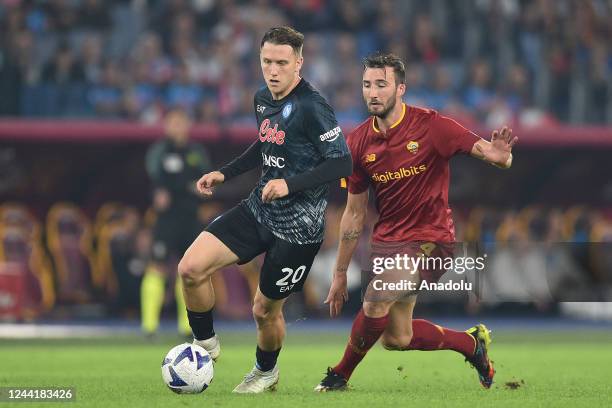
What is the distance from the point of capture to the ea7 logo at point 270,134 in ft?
26.7

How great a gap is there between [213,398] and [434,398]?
1403 millimetres

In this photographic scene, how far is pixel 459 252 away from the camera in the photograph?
920cm

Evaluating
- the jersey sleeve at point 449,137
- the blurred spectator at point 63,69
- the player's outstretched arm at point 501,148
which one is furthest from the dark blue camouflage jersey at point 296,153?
the blurred spectator at point 63,69

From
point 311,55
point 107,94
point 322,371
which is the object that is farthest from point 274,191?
point 311,55

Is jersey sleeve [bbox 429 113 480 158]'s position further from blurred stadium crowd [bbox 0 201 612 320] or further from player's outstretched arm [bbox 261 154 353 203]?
blurred stadium crowd [bbox 0 201 612 320]

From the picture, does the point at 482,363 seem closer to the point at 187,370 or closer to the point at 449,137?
the point at 449,137

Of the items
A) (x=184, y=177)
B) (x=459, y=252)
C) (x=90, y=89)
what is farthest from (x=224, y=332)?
(x=459, y=252)

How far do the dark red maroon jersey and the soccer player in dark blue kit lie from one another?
16.9 inches

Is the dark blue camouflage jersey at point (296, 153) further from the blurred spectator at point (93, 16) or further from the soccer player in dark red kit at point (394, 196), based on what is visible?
the blurred spectator at point (93, 16)

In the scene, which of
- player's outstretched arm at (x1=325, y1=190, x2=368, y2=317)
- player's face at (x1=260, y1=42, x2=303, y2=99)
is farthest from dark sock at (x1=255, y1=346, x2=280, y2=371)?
player's face at (x1=260, y1=42, x2=303, y2=99)

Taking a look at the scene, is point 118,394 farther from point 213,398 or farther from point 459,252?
point 459,252

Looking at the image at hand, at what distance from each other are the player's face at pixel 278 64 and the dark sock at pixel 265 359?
67.8 inches

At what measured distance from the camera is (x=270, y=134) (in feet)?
26.9

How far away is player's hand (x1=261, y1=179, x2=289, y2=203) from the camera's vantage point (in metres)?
7.55
